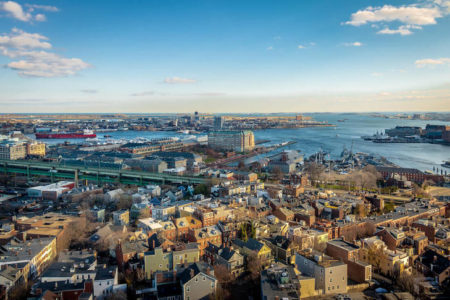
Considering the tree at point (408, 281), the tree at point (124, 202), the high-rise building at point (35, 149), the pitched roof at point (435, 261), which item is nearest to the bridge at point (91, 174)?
the tree at point (124, 202)

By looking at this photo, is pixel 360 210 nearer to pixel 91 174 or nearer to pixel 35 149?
pixel 91 174

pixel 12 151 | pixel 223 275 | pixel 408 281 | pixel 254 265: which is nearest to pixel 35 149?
pixel 12 151

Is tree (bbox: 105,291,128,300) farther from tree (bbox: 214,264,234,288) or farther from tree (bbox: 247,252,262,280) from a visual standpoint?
tree (bbox: 247,252,262,280)

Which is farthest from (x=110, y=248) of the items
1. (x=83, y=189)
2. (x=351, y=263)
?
(x=83, y=189)

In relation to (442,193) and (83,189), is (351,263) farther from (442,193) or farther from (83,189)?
(83,189)

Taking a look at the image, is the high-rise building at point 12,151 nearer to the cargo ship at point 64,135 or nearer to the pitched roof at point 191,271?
the cargo ship at point 64,135

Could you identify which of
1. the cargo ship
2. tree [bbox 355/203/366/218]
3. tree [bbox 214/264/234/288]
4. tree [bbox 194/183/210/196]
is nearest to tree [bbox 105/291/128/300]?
tree [bbox 214/264/234/288]
